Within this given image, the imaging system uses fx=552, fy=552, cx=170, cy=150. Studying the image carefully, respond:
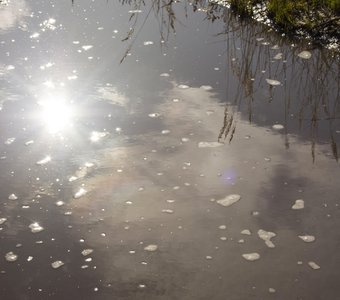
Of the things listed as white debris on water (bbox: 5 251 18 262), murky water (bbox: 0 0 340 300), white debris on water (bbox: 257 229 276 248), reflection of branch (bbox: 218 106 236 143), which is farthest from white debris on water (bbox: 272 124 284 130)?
white debris on water (bbox: 5 251 18 262)

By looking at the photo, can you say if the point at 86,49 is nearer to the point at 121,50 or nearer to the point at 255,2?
the point at 121,50

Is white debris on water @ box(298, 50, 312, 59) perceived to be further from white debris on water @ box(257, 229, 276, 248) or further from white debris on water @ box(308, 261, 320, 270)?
white debris on water @ box(308, 261, 320, 270)

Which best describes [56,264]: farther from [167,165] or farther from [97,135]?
[97,135]

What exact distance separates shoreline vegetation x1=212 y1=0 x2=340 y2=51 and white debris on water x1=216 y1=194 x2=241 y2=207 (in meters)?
2.18

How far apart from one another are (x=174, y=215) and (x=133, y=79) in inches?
63.9

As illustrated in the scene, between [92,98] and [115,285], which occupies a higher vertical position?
[92,98]

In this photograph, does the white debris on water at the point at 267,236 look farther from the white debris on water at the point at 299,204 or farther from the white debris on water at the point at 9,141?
the white debris on water at the point at 9,141

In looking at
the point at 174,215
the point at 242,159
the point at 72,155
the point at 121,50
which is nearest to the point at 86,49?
the point at 121,50

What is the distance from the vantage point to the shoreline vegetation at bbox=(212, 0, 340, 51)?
469 cm

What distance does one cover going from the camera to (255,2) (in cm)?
538

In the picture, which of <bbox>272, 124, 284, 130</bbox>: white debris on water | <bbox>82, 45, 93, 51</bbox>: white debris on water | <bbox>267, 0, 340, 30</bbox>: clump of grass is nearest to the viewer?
<bbox>272, 124, 284, 130</bbox>: white debris on water

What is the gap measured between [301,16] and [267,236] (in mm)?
2968

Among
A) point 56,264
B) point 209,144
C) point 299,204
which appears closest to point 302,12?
point 209,144

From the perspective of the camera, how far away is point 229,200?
2838mm
